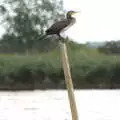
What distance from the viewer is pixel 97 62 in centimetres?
1370

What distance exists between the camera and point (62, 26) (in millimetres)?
3945

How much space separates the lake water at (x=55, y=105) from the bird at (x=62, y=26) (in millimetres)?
4525

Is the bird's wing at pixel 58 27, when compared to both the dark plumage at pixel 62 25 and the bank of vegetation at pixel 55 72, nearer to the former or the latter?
the dark plumage at pixel 62 25

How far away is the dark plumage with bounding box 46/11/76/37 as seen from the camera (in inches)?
154

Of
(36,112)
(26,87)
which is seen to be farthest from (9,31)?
(36,112)

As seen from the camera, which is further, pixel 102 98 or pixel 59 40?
pixel 102 98

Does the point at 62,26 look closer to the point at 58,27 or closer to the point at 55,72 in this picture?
the point at 58,27

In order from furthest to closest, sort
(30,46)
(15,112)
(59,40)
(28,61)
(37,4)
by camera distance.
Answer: (37,4)
(30,46)
(28,61)
(15,112)
(59,40)

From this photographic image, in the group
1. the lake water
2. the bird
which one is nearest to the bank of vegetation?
the lake water

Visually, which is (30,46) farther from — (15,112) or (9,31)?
(15,112)

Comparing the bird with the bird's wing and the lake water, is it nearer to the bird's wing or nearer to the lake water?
the bird's wing

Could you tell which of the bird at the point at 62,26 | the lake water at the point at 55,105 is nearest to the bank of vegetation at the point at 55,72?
the lake water at the point at 55,105

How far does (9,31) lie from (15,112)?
11277 mm

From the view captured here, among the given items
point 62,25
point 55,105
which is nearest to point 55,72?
point 55,105
